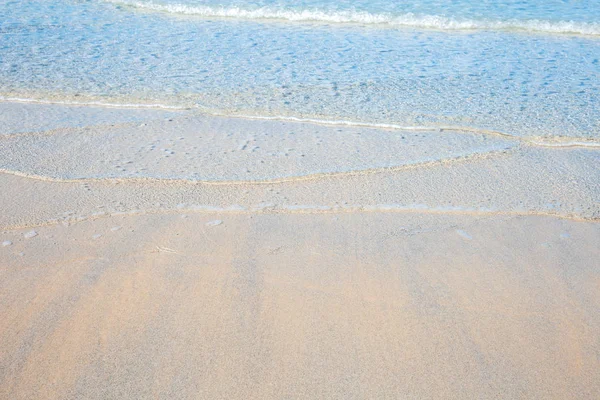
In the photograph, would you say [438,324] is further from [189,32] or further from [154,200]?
[189,32]

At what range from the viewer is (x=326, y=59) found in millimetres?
6133

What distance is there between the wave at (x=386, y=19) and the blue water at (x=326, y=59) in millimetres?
27

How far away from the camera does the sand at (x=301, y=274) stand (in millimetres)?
2156

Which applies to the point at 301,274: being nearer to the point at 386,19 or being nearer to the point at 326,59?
the point at 326,59

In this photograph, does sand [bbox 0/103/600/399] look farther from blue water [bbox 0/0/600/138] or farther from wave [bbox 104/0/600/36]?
wave [bbox 104/0/600/36]

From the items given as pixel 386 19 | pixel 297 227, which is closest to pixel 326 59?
pixel 386 19

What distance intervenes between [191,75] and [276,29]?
2.35 m

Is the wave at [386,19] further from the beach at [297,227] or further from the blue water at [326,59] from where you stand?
A: the beach at [297,227]

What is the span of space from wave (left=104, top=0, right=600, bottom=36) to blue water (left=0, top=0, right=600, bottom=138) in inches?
1.0

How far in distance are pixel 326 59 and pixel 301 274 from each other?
3855mm

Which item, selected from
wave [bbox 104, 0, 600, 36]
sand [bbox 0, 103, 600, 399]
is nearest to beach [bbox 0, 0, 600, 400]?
sand [bbox 0, 103, 600, 399]

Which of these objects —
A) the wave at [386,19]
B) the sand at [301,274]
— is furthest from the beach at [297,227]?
the wave at [386,19]

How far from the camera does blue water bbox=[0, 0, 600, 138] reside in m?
4.83

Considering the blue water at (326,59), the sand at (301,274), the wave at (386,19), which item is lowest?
the sand at (301,274)
